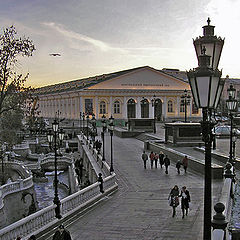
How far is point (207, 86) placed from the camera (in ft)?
15.1

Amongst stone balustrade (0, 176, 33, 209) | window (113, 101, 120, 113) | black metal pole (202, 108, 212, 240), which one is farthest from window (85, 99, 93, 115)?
black metal pole (202, 108, 212, 240)

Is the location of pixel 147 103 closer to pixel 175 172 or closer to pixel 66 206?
pixel 175 172

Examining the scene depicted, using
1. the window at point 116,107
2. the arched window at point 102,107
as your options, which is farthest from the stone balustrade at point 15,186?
the window at point 116,107

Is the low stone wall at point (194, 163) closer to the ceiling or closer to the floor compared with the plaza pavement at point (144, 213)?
closer to the ceiling

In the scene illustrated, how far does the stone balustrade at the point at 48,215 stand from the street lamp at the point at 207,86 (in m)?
6.62

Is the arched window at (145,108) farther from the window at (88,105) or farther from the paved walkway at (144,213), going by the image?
the paved walkway at (144,213)

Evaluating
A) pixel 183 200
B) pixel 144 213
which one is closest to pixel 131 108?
pixel 144 213

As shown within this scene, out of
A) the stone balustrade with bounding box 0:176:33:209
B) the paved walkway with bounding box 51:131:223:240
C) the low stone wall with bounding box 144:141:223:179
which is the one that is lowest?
the stone balustrade with bounding box 0:176:33:209

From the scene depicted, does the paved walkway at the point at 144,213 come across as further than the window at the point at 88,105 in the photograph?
No

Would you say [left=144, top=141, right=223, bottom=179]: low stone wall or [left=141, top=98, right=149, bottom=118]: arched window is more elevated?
[left=141, top=98, right=149, bottom=118]: arched window

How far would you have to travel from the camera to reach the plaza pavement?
9.60m

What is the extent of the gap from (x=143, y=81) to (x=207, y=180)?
67764 millimetres

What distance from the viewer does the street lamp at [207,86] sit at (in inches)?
183

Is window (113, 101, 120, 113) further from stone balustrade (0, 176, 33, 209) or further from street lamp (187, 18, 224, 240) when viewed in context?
street lamp (187, 18, 224, 240)
